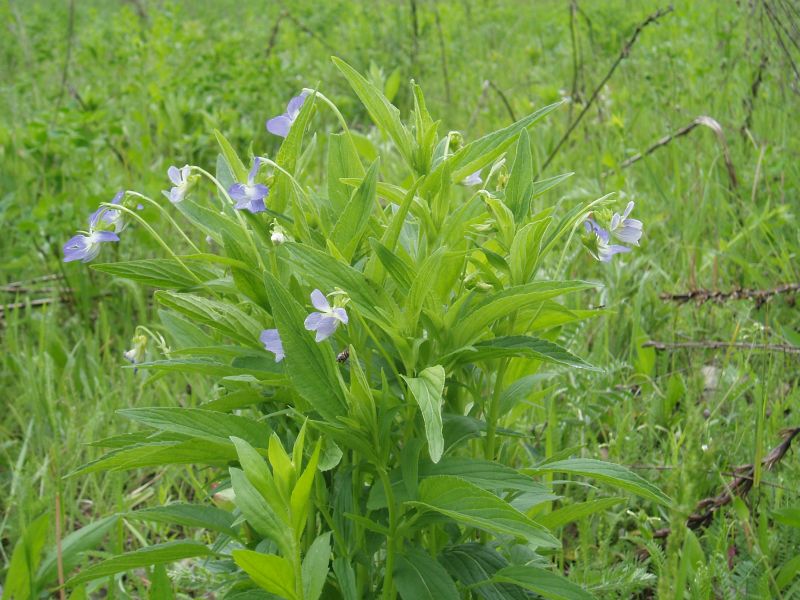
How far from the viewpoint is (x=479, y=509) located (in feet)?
3.66

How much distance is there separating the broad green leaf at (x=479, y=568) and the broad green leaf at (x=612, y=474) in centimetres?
14

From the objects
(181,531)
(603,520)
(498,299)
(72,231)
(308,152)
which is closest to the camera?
(498,299)

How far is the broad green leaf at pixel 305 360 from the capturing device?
117cm

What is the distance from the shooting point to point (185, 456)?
1.25 m

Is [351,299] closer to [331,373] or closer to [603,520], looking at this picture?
[331,373]

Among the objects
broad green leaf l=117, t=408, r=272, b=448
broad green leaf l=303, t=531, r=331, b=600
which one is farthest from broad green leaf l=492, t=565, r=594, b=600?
broad green leaf l=117, t=408, r=272, b=448

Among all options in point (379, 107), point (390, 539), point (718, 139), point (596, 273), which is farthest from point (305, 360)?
point (718, 139)

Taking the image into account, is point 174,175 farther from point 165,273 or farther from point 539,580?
point 539,580

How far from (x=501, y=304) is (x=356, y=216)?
0.25 metres

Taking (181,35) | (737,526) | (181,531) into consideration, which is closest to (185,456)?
(181,531)

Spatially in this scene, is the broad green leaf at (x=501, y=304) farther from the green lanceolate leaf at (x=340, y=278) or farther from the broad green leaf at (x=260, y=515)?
→ the broad green leaf at (x=260, y=515)

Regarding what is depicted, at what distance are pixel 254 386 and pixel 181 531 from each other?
0.86m

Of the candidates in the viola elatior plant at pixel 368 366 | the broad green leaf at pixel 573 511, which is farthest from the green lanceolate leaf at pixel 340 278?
the broad green leaf at pixel 573 511

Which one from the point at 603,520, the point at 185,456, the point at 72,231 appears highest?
the point at 185,456
